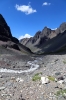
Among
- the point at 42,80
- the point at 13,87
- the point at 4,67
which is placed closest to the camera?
the point at 13,87

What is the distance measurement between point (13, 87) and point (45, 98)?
5.16m

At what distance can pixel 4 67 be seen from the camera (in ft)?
143

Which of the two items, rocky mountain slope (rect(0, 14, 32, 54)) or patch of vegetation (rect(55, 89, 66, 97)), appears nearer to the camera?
patch of vegetation (rect(55, 89, 66, 97))

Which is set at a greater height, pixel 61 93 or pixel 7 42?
pixel 7 42

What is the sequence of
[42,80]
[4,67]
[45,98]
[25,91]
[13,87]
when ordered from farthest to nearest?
[4,67]
[42,80]
[13,87]
[25,91]
[45,98]

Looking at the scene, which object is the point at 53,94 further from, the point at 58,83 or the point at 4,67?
the point at 4,67

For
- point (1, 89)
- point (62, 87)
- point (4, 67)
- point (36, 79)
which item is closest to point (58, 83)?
point (62, 87)

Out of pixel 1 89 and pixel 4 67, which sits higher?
pixel 4 67

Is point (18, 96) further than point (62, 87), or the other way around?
point (62, 87)

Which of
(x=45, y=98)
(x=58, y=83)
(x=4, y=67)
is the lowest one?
(x=45, y=98)

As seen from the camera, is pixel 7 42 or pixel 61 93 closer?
pixel 61 93

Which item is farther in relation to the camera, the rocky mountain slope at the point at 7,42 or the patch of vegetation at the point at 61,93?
the rocky mountain slope at the point at 7,42

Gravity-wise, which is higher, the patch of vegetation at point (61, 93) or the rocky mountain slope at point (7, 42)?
the rocky mountain slope at point (7, 42)

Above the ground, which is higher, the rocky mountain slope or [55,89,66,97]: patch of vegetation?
the rocky mountain slope
